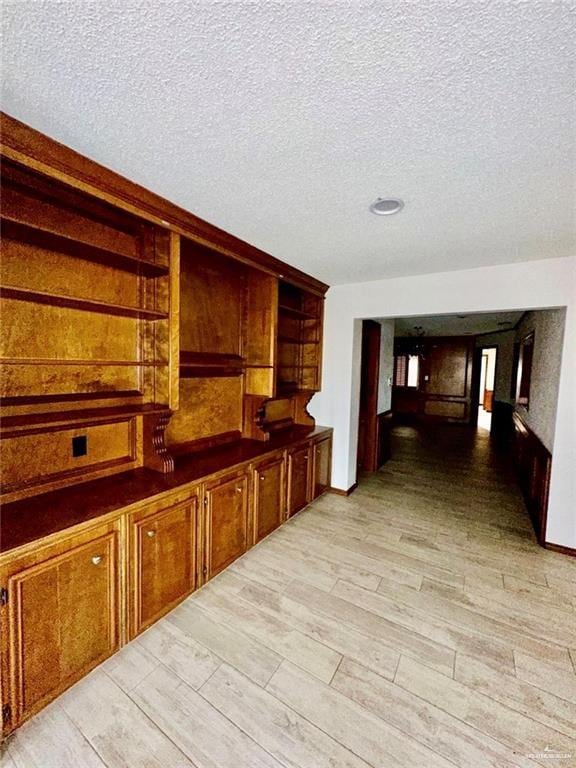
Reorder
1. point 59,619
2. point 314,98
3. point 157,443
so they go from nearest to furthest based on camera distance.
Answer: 1. point 314,98
2. point 59,619
3. point 157,443

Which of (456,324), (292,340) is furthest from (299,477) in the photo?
(456,324)

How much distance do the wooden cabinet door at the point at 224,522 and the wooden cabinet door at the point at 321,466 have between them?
1202 millimetres

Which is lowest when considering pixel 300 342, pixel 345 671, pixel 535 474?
pixel 345 671

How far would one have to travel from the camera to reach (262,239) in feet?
8.30

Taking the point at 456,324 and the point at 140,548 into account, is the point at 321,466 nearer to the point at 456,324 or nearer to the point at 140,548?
the point at 140,548

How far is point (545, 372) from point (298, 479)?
114 inches

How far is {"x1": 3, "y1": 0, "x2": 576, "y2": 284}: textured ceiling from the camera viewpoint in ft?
2.93

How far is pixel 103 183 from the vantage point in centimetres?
168

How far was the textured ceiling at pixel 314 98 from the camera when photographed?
2.93ft

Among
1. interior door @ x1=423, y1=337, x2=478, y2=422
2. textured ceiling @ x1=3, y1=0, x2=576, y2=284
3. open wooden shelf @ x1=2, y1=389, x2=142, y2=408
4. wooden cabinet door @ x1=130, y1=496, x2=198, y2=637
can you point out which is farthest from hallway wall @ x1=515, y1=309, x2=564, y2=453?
interior door @ x1=423, y1=337, x2=478, y2=422

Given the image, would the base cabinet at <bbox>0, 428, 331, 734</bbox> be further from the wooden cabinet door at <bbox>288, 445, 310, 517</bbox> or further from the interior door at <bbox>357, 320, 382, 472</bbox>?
the interior door at <bbox>357, 320, 382, 472</bbox>

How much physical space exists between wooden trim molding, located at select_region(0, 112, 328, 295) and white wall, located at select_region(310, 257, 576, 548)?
151cm

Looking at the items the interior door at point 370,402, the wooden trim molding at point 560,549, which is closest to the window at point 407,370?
the interior door at point 370,402

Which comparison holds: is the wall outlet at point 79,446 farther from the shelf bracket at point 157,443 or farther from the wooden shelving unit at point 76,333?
the shelf bracket at point 157,443
